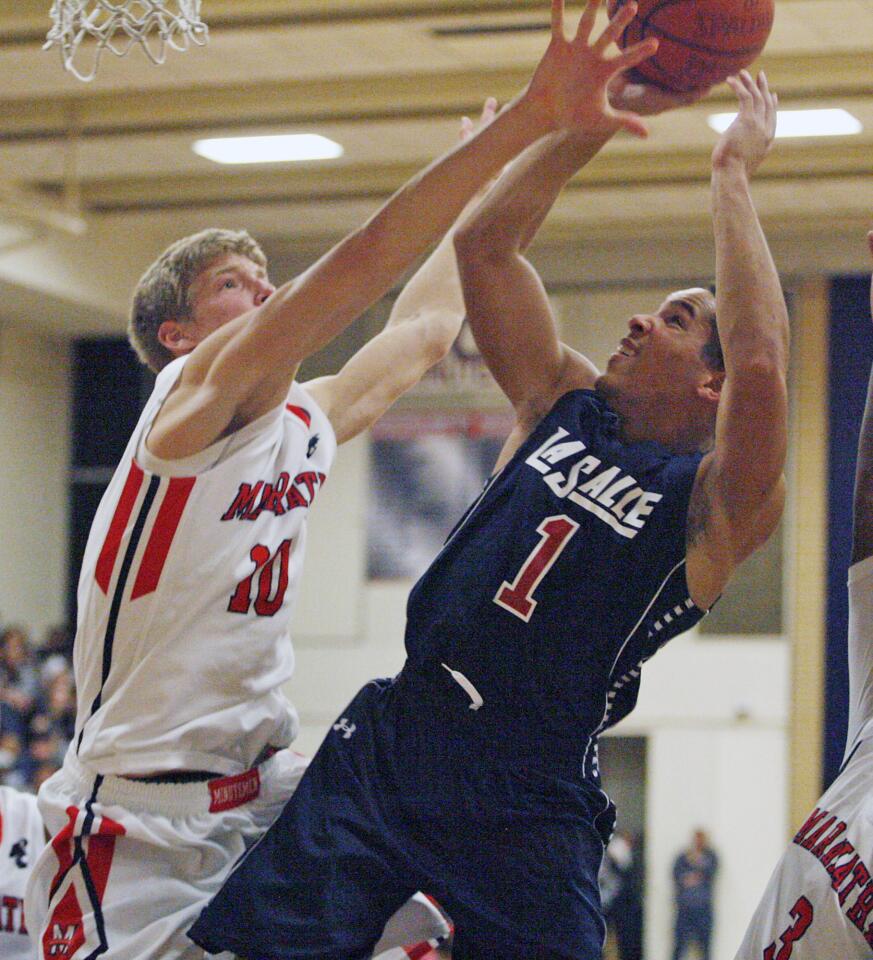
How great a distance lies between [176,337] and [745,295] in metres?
1.33

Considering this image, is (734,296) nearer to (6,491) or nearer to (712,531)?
(712,531)

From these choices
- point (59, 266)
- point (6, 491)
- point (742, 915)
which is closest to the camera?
point (742, 915)

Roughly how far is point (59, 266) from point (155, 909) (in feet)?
31.1

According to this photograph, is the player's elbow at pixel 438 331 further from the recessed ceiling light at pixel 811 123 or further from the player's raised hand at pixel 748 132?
the recessed ceiling light at pixel 811 123

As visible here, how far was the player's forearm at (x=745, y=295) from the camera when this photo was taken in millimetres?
3094

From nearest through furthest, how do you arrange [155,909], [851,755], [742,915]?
[155,909] < [851,755] < [742,915]

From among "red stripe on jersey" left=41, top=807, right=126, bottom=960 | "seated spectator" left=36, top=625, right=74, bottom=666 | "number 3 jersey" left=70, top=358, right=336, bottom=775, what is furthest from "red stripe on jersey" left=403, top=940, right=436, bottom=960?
"seated spectator" left=36, top=625, right=74, bottom=666

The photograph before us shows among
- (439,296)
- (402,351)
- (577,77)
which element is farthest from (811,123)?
(577,77)

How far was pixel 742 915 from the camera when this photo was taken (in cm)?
1136

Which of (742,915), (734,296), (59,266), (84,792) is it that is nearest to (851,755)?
(734,296)

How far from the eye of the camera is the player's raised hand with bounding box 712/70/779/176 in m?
3.27

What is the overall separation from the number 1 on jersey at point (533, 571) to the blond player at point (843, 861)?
85 centimetres

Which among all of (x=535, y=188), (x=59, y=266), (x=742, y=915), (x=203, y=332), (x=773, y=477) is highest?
(x=59, y=266)

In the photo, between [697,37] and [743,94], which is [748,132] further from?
[697,37]
